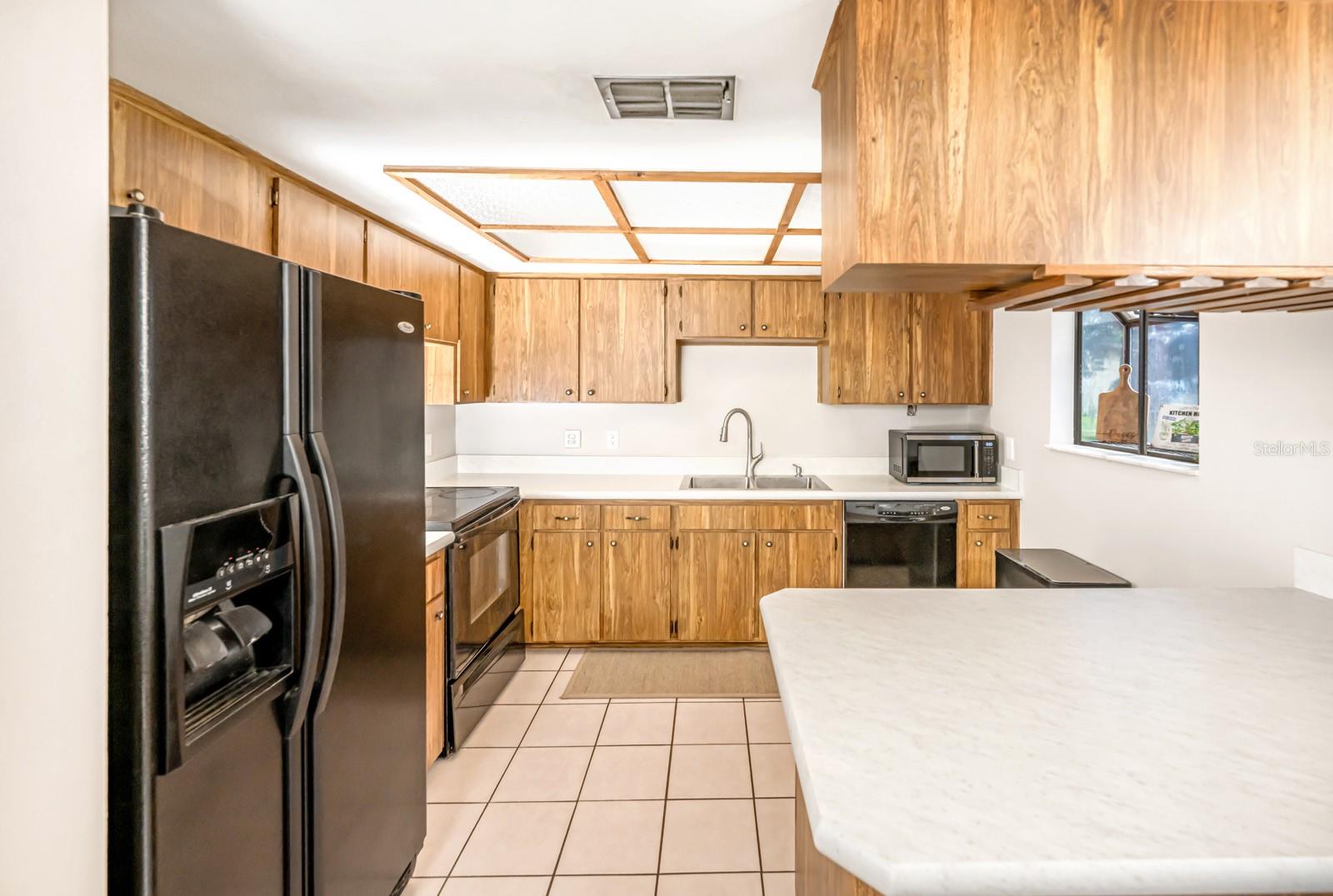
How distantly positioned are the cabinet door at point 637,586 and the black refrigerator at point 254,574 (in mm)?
1947

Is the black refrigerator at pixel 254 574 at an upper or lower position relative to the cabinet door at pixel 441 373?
lower

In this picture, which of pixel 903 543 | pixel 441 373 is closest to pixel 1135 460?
pixel 903 543

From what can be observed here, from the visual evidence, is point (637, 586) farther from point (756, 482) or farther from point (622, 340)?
point (622, 340)

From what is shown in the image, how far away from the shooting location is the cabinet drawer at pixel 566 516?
3711 mm

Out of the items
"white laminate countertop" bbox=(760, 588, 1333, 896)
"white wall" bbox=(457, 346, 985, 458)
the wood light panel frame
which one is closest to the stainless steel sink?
"white wall" bbox=(457, 346, 985, 458)

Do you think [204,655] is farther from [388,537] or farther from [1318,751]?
[1318,751]

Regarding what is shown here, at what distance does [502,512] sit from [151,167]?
189 cm

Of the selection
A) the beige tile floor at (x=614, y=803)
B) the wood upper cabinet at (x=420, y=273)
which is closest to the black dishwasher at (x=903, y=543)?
the beige tile floor at (x=614, y=803)

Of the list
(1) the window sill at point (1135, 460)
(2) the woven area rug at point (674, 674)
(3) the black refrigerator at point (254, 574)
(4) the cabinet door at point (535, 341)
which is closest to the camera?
(3) the black refrigerator at point (254, 574)

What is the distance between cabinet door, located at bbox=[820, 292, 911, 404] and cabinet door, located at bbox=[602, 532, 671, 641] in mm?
1352

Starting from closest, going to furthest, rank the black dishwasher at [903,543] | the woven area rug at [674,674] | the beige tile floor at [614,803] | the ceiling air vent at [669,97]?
the ceiling air vent at [669,97], the beige tile floor at [614,803], the woven area rug at [674,674], the black dishwasher at [903,543]

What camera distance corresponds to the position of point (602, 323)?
4.06 meters

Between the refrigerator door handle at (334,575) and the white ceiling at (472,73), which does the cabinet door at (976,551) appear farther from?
the refrigerator door handle at (334,575)

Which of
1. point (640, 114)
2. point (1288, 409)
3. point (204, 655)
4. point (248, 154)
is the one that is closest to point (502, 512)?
point (248, 154)
